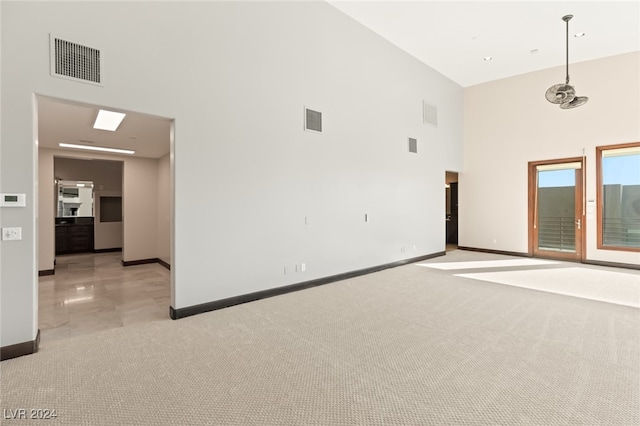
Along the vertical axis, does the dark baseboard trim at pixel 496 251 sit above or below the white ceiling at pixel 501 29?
below

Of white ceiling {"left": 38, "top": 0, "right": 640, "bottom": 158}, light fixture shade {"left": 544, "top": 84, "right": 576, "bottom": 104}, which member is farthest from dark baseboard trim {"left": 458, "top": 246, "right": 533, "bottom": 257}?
white ceiling {"left": 38, "top": 0, "right": 640, "bottom": 158}

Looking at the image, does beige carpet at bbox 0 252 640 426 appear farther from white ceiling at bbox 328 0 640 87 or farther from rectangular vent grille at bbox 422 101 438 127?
rectangular vent grille at bbox 422 101 438 127

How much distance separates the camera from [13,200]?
2740 mm

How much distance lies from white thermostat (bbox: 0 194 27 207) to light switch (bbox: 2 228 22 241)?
0.73 feet

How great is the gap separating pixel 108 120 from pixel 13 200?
1998 mm

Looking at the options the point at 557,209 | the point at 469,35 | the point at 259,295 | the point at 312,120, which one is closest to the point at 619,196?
the point at 557,209

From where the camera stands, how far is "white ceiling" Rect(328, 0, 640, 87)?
540 centimetres

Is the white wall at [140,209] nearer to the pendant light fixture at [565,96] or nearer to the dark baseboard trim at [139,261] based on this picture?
the dark baseboard trim at [139,261]

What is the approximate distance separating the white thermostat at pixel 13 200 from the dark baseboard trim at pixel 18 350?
49.3 inches

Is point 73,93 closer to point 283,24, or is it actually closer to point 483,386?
point 283,24

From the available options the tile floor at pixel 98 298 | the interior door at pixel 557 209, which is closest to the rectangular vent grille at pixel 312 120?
the tile floor at pixel 98 298

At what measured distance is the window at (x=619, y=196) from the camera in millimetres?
6816

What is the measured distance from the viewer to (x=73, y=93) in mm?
3016

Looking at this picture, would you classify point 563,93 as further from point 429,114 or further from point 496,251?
point 496,251
